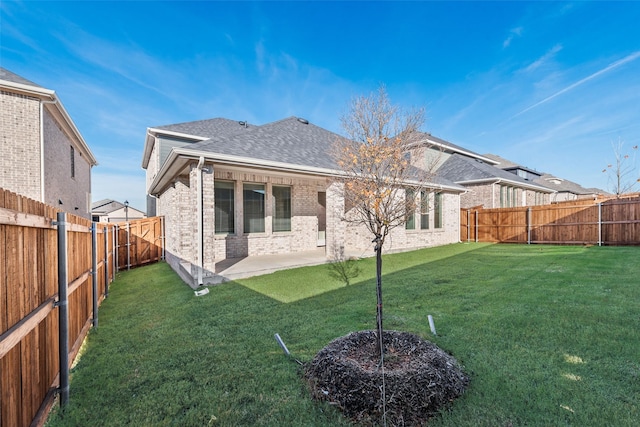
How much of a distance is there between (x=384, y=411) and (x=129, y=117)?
18447 millimetres

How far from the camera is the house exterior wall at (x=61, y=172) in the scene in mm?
10336

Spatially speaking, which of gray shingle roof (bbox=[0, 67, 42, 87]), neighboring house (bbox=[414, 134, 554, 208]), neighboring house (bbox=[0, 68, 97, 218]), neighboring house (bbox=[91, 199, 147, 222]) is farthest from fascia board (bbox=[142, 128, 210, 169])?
neighboring house (bbox=[91, 199, 147, 222])

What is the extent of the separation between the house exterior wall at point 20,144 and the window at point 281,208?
8134 millimetres

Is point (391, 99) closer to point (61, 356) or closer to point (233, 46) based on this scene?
point (61, 356)

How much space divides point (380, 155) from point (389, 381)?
8.11 ft

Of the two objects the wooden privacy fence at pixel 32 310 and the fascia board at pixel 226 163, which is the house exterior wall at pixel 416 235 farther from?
the wooden privacy fence at pixel 32 310

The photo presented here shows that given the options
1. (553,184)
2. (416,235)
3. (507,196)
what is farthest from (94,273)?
(553,184)

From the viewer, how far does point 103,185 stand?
24109 mm

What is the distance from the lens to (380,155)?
11.5ft

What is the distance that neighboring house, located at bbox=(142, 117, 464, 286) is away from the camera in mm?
6895

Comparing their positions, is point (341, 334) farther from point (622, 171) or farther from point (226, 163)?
point (622, 171)

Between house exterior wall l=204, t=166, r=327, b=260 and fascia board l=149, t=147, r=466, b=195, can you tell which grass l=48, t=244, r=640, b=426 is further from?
fascia board l=149, t=147, r=466, b=195

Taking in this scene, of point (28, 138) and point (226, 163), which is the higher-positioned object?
point (28, 138)

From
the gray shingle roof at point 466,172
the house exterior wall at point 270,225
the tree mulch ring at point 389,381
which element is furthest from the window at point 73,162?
the gray shingle roof at point 466,172
